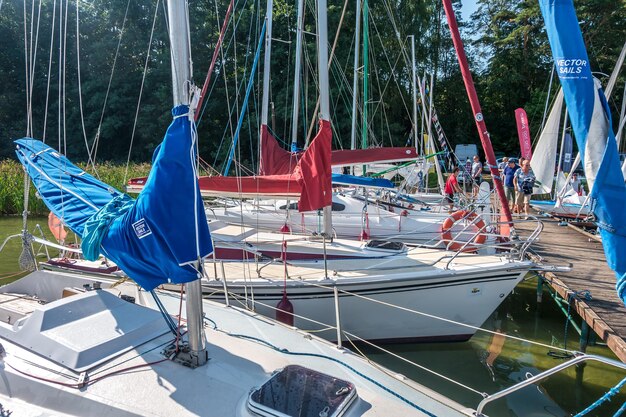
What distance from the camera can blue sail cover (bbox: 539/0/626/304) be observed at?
2623 millimetres

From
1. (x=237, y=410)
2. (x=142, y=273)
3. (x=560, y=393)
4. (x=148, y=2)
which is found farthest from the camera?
(x=148, y=2)

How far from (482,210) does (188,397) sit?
8651 millimetres

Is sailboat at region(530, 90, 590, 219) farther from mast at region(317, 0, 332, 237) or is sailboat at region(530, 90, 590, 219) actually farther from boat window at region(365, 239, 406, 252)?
mast at region(317, 0, 332, 237)

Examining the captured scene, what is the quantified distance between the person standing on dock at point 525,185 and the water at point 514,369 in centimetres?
517

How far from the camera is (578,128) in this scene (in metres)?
2.71

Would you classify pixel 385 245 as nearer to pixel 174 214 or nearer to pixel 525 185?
pixel 174 214

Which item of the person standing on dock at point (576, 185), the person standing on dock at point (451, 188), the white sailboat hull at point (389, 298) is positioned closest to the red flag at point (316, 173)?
the white sailboat hull at point (389, 298)

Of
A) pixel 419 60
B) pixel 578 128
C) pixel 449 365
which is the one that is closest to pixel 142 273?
pixel 578 128

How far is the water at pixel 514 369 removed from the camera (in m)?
5.31

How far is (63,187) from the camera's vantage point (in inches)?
166

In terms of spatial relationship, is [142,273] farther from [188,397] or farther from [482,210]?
[482,210]

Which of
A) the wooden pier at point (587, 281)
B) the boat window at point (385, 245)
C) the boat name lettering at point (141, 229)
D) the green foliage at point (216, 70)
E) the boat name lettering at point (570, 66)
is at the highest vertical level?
the green foliage at point (216, 70)

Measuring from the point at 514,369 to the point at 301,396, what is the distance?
473cm

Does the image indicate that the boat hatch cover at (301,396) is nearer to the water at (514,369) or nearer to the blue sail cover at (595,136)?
the blue sail cover at (595,136)
